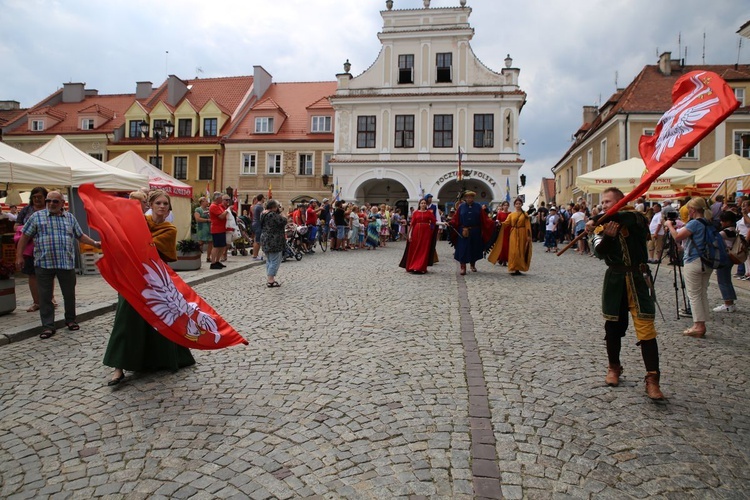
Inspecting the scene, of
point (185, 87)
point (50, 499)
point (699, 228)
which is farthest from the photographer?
point (185, 87)

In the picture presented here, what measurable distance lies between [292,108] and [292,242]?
28.7 meters

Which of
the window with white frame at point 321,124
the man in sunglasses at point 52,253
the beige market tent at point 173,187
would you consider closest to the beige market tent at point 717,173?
the man in sunglasses at point 52,253

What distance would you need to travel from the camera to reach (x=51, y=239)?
6.93 meters

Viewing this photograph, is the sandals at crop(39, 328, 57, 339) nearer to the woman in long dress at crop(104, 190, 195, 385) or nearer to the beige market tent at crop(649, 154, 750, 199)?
the woman in long dress at crop(104, 190, 195, 385)

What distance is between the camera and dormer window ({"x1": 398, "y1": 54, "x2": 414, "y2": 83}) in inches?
1443

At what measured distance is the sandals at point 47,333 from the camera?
6.69 metres

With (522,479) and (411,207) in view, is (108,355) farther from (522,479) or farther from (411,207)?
(411,207)

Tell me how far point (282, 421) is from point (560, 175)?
54734mm

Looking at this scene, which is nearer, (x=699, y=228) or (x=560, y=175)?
(x=699, y=228)

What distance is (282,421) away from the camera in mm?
4020

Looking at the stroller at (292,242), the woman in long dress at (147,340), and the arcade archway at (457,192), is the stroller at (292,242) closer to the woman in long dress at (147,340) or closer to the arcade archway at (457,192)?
the woman in long dress at (147,340)

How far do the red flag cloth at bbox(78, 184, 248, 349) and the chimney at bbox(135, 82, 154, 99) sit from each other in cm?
4781

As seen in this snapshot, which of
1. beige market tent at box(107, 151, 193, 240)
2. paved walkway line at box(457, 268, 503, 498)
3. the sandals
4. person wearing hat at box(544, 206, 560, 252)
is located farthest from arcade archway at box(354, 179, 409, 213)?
paved walkway line at box(457, 268, 503, 498)

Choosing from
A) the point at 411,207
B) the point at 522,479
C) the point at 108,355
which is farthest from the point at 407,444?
the point at 411,207
